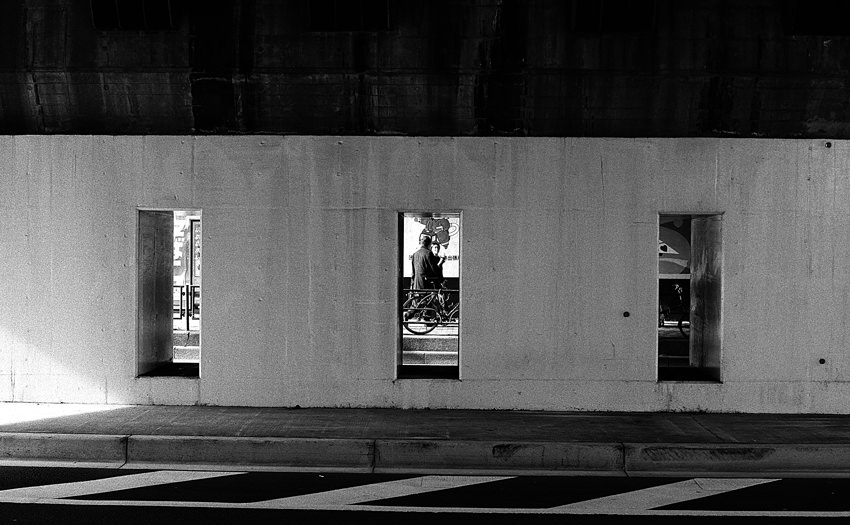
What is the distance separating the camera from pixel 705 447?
7.70 metres

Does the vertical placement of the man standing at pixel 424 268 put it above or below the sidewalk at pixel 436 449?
above

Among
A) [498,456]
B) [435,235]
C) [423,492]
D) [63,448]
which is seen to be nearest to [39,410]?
[63,448]

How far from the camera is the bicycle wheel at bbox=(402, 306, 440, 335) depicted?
15.4 m

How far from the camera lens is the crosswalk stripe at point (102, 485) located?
662 cm

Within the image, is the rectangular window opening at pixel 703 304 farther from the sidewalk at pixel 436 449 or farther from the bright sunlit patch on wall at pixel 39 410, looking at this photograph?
the bright sunlit patch on wall at pixel 39 410

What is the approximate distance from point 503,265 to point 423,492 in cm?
333

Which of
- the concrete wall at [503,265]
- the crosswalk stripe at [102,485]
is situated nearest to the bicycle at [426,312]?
the concrete wall at [503,265]

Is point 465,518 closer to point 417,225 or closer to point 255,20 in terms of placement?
point 255,20

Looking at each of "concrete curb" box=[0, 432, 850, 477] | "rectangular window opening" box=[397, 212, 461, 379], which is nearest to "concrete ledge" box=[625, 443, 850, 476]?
"concrete curb" box=[0, 432, 850, 477]

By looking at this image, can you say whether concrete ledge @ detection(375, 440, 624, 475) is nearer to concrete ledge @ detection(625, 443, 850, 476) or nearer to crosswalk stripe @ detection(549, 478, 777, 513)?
concrete ledge @ detection(625, 443, 850, 476)

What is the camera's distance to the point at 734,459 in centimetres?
767

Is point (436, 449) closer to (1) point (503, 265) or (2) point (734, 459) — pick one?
(1) point (503, 265)

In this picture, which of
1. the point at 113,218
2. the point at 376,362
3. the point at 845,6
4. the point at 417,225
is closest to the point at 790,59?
the point at 845,6

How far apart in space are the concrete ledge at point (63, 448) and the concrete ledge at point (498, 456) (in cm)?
255
